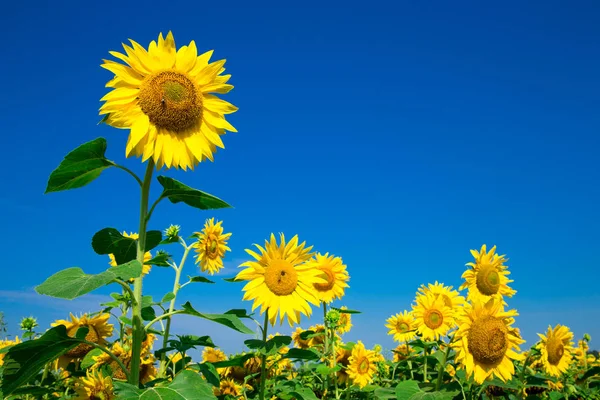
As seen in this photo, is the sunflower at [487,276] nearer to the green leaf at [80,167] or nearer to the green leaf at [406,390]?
the green leaf at [406,390]

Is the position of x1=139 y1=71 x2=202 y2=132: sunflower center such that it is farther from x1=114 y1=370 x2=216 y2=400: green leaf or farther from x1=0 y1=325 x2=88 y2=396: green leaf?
x1=114 y1=370 x2=216 y2=400: green leaf

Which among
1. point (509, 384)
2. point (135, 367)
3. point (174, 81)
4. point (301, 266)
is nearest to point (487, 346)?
point (509, 384)

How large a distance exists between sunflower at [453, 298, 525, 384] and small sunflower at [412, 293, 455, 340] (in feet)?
4.16

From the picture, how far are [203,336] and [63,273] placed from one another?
226 cm

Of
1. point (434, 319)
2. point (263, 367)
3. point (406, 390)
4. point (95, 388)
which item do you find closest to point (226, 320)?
point (263, 367)

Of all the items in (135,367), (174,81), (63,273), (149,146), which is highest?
(174,81)

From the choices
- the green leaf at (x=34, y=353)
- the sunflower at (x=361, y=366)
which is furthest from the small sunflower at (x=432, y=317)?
the green leaf at (x=34, y=353)

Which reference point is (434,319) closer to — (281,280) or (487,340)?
(487,340)

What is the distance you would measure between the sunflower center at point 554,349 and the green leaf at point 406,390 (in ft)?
7.26

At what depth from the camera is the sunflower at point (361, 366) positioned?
651cm

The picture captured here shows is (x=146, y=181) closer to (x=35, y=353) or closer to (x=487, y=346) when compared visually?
(x=35, y=353)

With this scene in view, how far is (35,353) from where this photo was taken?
2812 millimetres

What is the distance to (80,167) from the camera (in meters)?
2.91

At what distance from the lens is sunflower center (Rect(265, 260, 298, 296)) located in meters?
4.23
